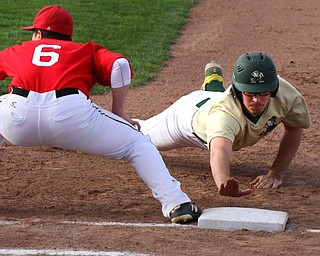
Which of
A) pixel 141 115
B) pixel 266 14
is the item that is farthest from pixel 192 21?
pixel 141 115

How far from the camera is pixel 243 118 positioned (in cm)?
557

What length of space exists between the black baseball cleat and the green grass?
439cm

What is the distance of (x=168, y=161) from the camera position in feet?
22.5

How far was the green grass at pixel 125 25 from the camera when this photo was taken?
37.0ft

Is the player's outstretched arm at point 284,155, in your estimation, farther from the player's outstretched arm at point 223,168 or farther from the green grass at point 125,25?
the green grass at point 125,25

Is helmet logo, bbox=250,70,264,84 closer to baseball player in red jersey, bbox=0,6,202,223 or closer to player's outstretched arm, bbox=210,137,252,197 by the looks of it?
player's outstretched arm, bbox=210,137,252,197

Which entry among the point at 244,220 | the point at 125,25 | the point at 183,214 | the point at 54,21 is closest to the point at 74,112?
the point at 54,21

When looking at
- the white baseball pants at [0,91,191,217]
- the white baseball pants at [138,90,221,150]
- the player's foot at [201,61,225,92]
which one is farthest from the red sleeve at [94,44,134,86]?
the player's foot at [201,61,225,92]

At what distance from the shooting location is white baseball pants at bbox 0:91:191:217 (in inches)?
197

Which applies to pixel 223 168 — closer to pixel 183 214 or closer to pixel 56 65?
pixel 183 214

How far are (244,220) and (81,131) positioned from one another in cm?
102

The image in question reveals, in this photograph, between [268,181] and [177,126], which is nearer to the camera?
[268,181]

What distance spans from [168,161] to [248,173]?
2.21 feet

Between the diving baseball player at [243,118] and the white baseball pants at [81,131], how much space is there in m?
0.33
